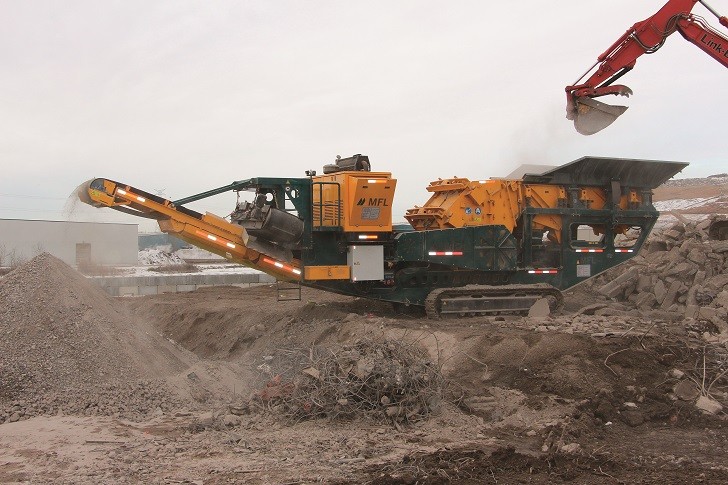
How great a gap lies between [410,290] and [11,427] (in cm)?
734

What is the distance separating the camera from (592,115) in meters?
13.4

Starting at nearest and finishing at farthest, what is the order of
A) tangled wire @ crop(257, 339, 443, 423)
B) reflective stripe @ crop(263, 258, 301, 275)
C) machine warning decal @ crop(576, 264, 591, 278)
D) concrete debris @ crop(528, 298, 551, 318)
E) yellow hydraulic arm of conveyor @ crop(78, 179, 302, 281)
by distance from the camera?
tangled wire @ crop(257, 339, 443, 423) → yellow hydraulic arm of conveyor @ crop(78, 179, 302, 281) → reflective stripe @ crop(263, 258, 301, 275) → concrete debris @ crop(528, 298, 551, 318) → machine warning decal @ crop(576, 264, 591, 278)

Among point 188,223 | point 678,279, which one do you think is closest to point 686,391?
point 678,279

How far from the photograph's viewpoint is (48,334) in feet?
27.5

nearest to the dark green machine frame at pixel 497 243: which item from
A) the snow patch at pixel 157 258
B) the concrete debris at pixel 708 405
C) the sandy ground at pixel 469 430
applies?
the sandy ground at pixel 469 430

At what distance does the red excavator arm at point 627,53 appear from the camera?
12617mm

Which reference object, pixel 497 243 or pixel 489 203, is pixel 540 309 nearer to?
pixel 497 243

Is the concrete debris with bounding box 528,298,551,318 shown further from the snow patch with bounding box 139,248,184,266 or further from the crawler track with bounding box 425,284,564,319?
the snow patch with bounding box 139,248,184,266

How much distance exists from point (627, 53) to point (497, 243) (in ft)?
13.6

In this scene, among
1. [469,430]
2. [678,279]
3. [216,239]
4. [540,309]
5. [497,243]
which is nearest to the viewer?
[469,430]

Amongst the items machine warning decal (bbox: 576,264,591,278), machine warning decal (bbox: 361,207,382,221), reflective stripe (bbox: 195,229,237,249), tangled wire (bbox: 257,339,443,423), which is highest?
machine warning decal (bbox: 361,207,382,221)

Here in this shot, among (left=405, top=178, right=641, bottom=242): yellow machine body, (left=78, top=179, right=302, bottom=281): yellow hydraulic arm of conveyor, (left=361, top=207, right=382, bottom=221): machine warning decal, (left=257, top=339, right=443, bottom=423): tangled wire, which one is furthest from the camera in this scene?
(left=405, top=178, right=641, bottom=242): yellow machine body

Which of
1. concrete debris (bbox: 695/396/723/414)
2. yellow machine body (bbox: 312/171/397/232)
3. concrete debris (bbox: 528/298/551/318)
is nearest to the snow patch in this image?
yellow machine body (bbox: 312/171/397/232)

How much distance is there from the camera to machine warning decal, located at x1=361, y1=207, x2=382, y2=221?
1212 centimetres
